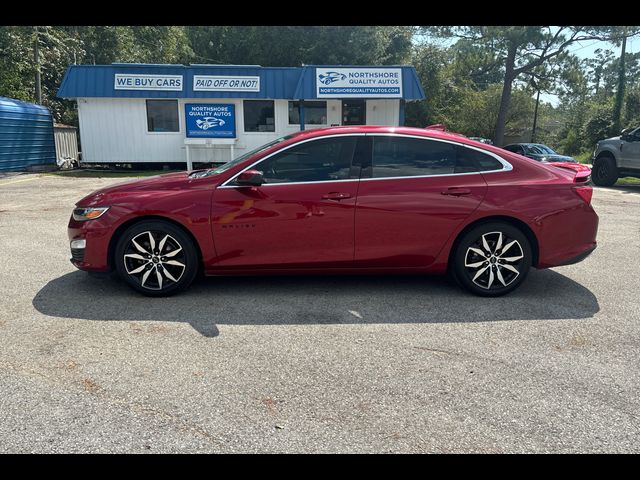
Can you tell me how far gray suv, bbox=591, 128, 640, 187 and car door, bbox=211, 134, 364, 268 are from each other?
43.4ft

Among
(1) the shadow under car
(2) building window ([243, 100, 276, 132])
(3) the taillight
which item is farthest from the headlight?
(2) building window ([243, 100, 276, 132])

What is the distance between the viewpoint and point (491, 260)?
464cm

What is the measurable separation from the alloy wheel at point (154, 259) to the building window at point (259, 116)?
15561 millimetres

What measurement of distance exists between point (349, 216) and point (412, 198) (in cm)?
62

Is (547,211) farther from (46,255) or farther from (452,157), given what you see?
(46,255)

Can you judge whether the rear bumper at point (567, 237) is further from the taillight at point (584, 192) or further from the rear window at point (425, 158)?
the rear window at point (425, 158)

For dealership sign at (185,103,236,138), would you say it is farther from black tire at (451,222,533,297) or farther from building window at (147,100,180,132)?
black tire at (451,222,533,297)

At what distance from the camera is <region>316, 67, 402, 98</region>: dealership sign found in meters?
18.3

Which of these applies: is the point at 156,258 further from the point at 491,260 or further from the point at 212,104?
the point at 212,104

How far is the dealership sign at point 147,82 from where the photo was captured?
18281 millimetres

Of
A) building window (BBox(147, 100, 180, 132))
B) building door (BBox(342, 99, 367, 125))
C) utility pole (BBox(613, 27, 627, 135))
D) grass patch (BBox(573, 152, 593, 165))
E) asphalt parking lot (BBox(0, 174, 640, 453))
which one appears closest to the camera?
asphalt parking lot (BBox(0, 174, 640, 453))

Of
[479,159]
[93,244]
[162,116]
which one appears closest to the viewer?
[93,244]

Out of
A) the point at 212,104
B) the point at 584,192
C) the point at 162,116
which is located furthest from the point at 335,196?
the point at 162,116
